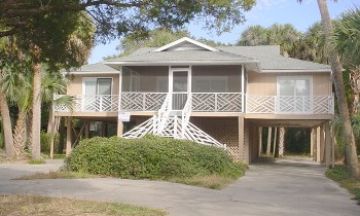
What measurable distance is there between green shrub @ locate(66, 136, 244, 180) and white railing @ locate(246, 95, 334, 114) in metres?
9.11

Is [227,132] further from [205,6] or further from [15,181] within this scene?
[205,6]

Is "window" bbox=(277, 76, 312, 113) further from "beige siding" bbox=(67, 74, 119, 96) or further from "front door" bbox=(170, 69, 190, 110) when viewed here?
"beige siding" bbox=(67, 74, 119, 96)

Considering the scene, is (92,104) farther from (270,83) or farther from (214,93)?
(270,83)

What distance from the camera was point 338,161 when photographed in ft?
108

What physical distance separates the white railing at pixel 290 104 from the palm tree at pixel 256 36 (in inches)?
858

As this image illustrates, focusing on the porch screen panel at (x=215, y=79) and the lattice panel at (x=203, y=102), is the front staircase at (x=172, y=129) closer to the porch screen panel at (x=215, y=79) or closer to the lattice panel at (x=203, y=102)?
the lattice panel at (x=203, y=102)

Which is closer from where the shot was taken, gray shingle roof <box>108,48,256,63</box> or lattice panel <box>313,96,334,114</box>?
gray shingle roof <box>108,48,256,63</box>

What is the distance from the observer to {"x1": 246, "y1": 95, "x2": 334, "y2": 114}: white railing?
90.3ft

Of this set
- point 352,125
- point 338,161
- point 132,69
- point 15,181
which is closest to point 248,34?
point 338,161

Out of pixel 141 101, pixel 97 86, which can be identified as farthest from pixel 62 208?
pixel 97 86

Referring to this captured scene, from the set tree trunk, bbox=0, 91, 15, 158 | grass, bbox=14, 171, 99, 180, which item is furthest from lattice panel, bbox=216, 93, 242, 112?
tree trunk, bbox=0, 91, 15, 158

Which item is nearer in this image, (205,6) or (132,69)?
(205,6)

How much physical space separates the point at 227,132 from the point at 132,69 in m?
6.07

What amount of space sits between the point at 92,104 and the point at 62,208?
20.5 metres
